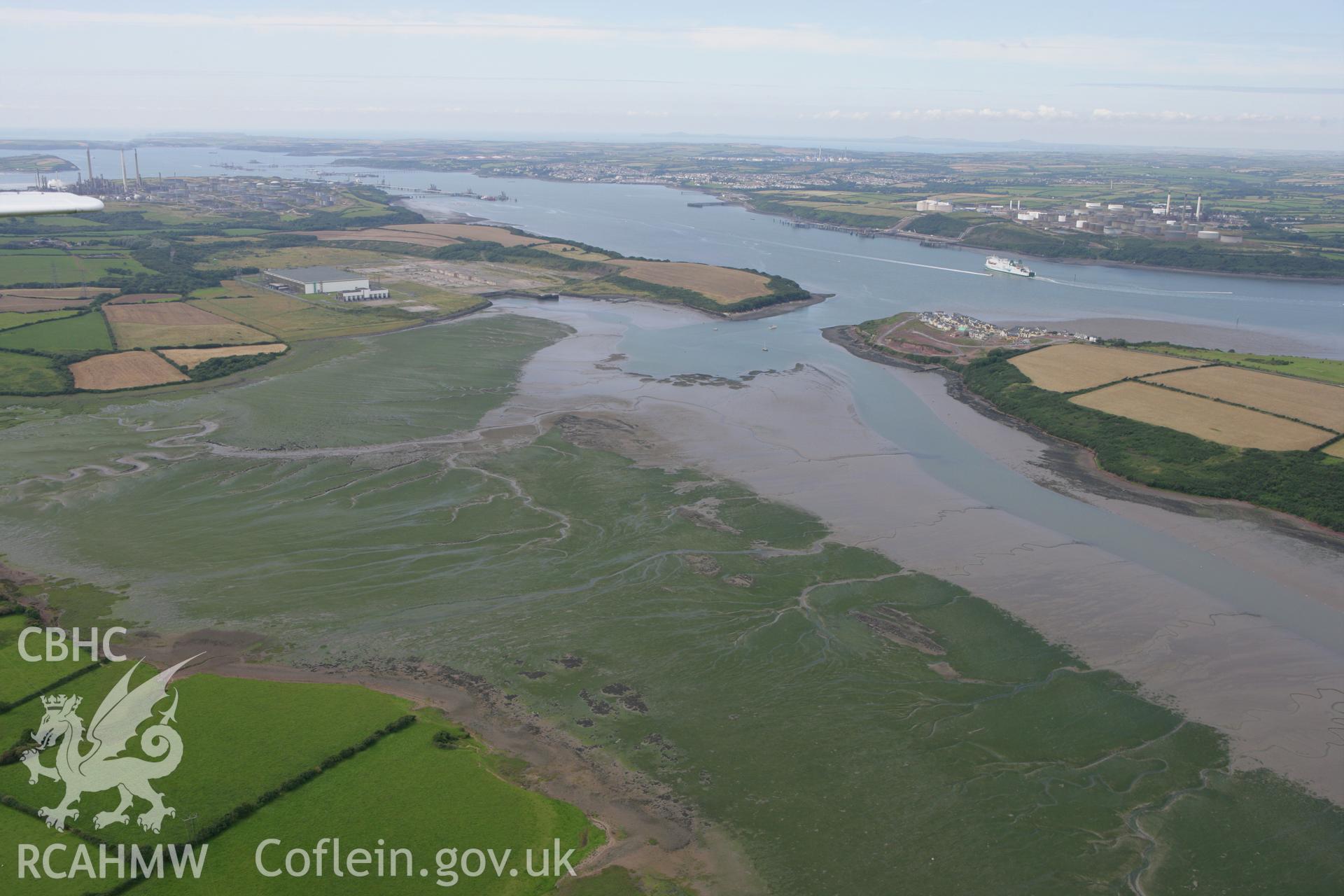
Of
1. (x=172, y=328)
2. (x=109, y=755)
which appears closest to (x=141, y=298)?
(x=172, y=328)

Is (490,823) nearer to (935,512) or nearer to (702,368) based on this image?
(935,512)

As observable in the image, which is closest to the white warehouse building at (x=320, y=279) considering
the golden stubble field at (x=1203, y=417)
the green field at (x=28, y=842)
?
Result: the golden stubble field at (x=1203, y=417)

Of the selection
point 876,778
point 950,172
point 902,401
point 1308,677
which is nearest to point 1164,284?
point 902,401

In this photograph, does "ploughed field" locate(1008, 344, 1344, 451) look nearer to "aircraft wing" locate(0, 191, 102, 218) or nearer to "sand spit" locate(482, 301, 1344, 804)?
"sand spit" locate(482, 301, 1344, 804)

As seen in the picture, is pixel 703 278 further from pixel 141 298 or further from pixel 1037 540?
pixel 1037 540

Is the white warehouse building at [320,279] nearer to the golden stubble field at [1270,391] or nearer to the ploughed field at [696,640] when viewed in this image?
the ploughed field at [696,640]
